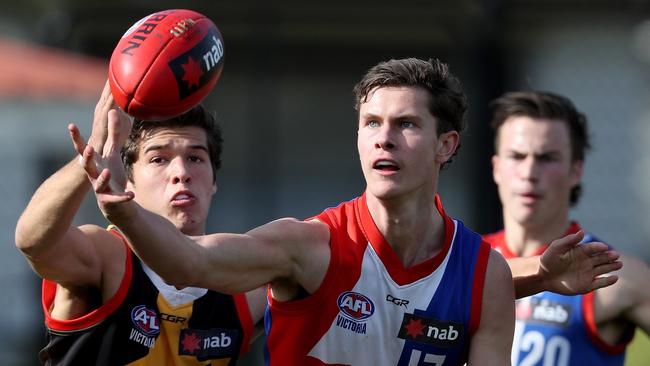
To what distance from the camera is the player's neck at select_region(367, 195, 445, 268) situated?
→ 17.1 ft

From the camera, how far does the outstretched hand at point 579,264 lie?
17.3 feet

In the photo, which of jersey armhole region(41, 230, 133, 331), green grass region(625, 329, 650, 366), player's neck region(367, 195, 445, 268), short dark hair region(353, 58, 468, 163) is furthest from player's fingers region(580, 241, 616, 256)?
green grass region(625, 329, 650, 366)

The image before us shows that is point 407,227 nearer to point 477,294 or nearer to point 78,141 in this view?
point 477,294

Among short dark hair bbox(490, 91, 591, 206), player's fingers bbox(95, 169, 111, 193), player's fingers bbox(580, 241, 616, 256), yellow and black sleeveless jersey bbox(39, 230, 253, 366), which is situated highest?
short dark hair bbox(490, 91, 591, 206)

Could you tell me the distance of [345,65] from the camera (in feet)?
51.5

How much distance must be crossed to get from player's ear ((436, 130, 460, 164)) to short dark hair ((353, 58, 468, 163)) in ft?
0.08

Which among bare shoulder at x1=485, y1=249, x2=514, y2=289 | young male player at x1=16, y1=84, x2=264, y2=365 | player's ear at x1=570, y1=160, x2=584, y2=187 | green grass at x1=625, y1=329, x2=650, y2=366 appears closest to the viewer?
young male player at x1=16, y1=84, x2=264, y2=365

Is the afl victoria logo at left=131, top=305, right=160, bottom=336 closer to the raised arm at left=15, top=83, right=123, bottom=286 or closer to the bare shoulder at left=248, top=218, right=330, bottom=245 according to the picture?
the raised arm at left=15, top=83, right=123, bottom=286

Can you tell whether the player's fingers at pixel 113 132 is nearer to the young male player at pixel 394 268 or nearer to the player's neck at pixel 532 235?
the young male player at pixel 394 268

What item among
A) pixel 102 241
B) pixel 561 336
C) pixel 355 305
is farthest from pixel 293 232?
pixel 561 336

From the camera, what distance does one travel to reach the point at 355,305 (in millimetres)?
5012

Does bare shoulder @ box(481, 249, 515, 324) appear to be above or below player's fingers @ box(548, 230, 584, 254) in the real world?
below

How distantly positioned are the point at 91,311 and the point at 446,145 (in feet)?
5.48

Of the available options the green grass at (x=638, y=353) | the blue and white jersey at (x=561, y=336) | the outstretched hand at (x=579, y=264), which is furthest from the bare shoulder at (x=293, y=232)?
the green grass at (x=638, y=353)
